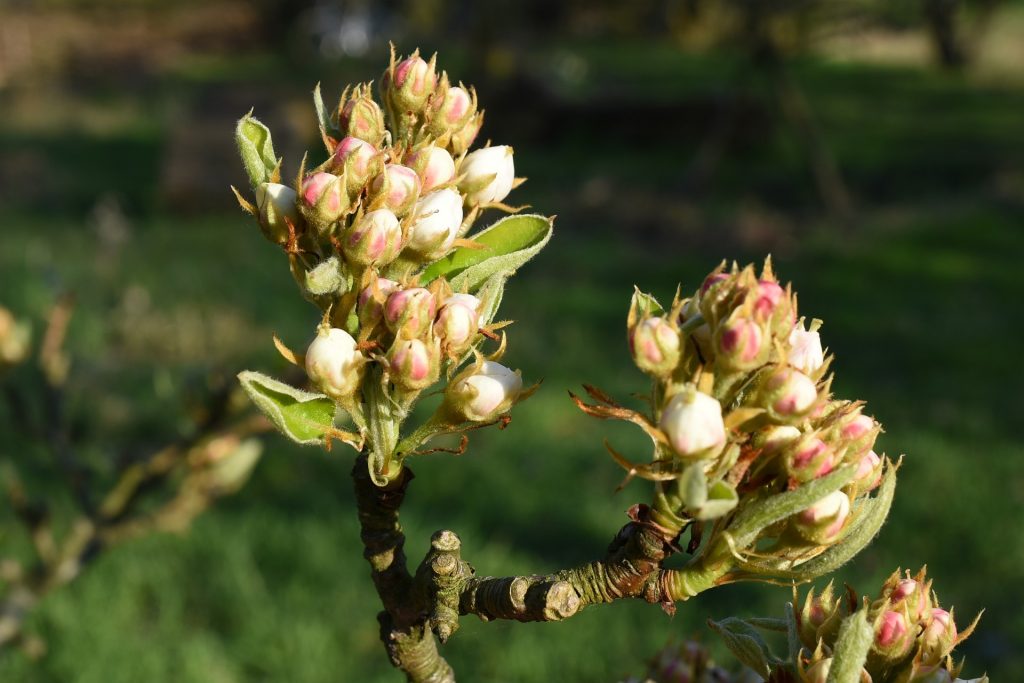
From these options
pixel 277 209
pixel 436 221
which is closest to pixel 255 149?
pixel 277 209

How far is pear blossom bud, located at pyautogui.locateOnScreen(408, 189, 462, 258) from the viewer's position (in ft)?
2.83

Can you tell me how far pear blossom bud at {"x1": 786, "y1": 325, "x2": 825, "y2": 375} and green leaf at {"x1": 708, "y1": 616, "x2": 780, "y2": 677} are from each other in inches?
8.3

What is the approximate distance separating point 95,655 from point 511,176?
9.57ft

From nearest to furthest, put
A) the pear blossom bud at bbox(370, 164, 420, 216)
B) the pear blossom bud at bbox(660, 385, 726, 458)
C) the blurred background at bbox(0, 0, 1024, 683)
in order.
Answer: the pear blossom bud at bbox(660, 385, 726, 458)
the pear blossom bud at bbox(370, 164, 420, 216)
the blurred background at bbox(0, 0, 1024, 683)

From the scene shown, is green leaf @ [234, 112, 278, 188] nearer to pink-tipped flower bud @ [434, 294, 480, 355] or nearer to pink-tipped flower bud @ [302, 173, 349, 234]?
pink-tipped flower bud @ [302, 173, 349, 234]

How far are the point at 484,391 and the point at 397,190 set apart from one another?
16 centimetres

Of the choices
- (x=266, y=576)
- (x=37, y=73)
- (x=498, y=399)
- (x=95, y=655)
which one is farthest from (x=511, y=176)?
(x=37, y=73)

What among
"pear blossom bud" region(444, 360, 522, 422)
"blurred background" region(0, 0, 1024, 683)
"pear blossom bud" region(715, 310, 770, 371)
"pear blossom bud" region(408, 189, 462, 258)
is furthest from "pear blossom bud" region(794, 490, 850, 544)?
"blurred background" region(0, 0, 1024, 683)

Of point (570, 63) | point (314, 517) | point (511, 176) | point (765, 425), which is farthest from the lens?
point (570, 63)

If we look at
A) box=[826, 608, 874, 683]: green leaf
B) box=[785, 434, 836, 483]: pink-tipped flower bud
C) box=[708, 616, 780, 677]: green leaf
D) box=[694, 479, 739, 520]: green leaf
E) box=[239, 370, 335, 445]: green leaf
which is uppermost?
box=[785, 434, 836, 483]: pink-tipped flower bud

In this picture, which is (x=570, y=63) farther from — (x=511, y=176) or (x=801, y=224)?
(x=511, y=176)

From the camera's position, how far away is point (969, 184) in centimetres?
955

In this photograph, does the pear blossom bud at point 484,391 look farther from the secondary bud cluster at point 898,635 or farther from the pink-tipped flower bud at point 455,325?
the secondary bud cluster at point 898,635

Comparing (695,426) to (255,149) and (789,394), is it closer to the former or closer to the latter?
(789,394)
